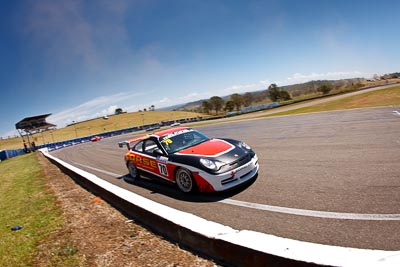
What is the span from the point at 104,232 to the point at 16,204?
15.2 ft

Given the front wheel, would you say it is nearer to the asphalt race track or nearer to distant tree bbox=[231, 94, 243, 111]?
the asphalt race track

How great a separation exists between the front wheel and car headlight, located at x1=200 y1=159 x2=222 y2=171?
0.47m

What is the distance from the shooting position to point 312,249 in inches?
94.5

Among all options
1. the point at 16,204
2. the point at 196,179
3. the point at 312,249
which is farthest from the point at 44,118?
the point at 312,249

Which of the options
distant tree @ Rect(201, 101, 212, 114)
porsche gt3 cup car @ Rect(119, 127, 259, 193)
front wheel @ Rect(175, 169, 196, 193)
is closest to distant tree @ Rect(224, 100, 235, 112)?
distant tree @ Rect(201, 101, 212, 114)

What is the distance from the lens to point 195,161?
229 inches

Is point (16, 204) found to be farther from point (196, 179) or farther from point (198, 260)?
point (198, 260)

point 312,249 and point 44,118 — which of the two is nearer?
point 312,249

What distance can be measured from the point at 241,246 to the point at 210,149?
3599 millimetres

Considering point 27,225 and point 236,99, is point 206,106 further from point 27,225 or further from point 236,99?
point 27,225

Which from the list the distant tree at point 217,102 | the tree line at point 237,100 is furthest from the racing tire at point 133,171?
the distant tree at point 217,102

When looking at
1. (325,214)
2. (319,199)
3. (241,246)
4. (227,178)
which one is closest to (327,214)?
(325,214)

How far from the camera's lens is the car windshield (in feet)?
22.4

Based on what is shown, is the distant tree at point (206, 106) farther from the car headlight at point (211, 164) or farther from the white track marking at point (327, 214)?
the white track marking at point (327, 214)
